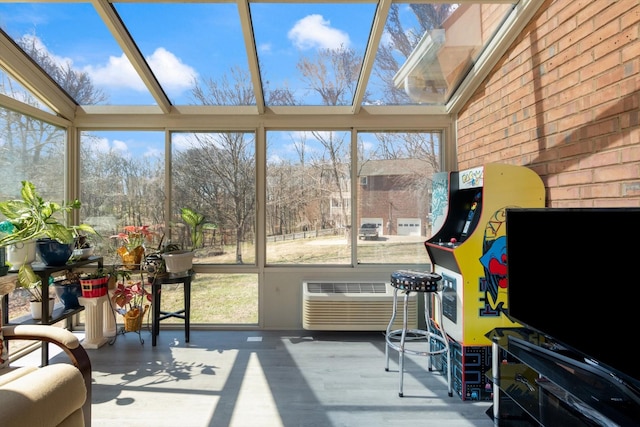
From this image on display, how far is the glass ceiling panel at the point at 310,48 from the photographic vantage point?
2.43 m

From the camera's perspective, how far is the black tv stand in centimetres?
127

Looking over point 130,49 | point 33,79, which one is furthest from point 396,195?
point 33,79

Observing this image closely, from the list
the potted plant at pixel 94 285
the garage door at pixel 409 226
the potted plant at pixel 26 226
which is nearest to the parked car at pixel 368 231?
the garage door at pixel 409 226

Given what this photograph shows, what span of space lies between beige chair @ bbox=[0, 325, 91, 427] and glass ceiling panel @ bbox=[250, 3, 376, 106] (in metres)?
2.41

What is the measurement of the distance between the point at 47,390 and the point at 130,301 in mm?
1943

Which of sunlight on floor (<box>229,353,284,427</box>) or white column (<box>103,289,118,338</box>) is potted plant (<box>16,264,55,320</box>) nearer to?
white column (<box>103,289,118,338</box>)

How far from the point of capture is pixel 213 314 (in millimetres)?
3588

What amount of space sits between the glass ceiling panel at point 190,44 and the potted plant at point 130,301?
1.92 metres

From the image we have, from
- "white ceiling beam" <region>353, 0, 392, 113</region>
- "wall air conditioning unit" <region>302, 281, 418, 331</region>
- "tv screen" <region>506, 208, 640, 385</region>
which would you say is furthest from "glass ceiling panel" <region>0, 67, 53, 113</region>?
"tv screen" <region>506, 208, 640, 385</region>

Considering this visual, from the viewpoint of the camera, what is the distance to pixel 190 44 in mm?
2674

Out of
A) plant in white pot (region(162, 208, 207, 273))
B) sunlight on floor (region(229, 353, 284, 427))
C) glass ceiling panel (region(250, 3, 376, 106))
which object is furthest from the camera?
plant in white pot (region(162, 208, 207, 273))

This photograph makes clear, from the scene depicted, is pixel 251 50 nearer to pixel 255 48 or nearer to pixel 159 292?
pixel 255 48

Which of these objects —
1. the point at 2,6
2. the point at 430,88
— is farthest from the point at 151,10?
the point at 430,88

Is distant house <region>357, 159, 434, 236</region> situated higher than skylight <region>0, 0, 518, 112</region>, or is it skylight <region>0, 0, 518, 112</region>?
skylight <region>0, 0, 518, 112</region>
